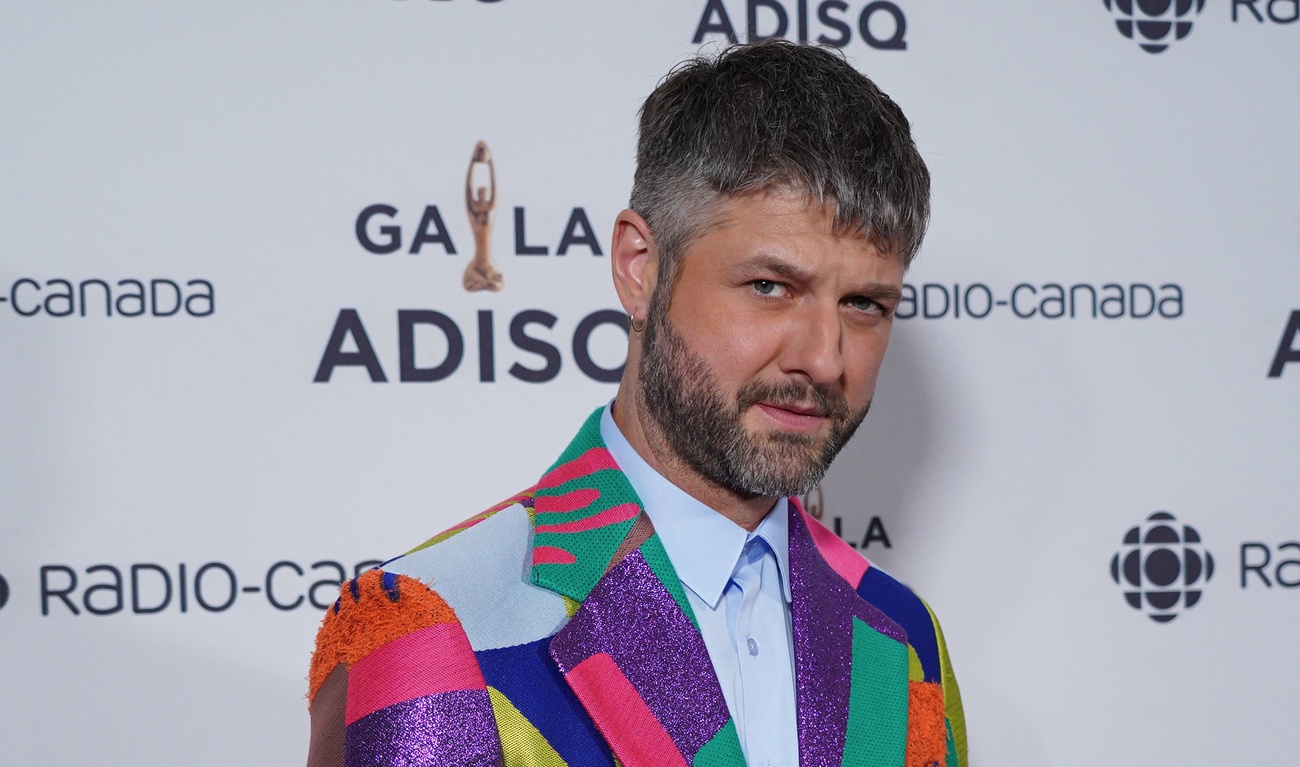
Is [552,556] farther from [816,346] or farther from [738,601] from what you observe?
[816,346]

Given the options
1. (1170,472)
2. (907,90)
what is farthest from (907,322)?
(1170,472)

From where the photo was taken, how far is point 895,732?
3.70ft

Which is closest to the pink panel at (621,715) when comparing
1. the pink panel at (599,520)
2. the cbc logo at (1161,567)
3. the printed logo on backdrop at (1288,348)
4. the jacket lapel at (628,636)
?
the jacket lapel at (628,636)

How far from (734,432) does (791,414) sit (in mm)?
56

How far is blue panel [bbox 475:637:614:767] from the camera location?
942 mm

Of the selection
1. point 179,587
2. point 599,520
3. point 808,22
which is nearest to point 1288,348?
point 808,22

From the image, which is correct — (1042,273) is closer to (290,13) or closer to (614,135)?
(614,135)

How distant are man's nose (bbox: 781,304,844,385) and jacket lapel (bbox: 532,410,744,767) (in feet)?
0.62

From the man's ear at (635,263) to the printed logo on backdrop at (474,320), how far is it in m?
0.54

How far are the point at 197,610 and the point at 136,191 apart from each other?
57 centimetres

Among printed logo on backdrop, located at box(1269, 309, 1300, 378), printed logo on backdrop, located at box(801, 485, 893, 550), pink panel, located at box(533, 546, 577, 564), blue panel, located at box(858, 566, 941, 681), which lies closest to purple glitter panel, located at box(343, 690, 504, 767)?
pink panel, located at box(533, 546, 577, 564)

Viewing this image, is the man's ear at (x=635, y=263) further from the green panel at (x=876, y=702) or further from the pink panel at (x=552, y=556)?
the green panel at (x=876, y=702)

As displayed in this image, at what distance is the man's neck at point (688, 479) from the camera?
3.56 ft

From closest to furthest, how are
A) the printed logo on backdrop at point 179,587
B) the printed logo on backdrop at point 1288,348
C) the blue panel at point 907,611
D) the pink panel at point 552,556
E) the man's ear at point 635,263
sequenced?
the pink panel at point 552,556
the man's ear at point 635,263
the blue panel at point 907,611
the printed logo on backdrop at point 179,587
the printed logo on backdrop at point 1288,348
